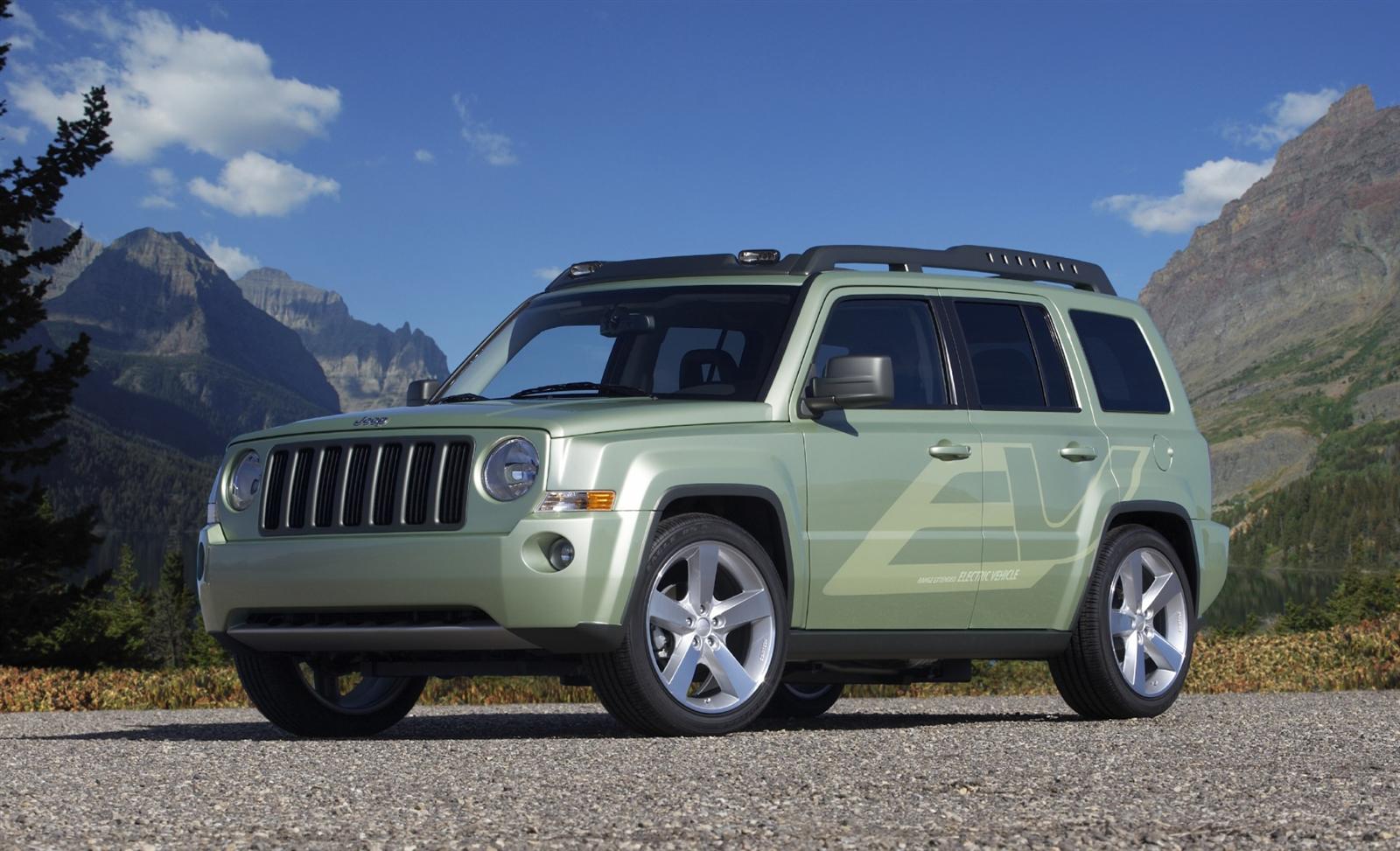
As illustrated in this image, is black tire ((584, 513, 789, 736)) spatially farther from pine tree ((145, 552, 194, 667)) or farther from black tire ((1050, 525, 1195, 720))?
pine tree ((145, 552, 194, 667))

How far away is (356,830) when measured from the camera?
424 cm

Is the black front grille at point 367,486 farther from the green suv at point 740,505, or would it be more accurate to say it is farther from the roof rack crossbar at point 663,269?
the roof rack crossbar at point 663,269

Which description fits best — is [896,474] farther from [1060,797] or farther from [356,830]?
[356,830]

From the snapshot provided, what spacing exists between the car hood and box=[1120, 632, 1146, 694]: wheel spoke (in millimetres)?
2679

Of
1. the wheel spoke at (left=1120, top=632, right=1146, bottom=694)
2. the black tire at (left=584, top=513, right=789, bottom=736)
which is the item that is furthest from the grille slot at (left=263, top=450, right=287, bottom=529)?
the wheel spoke at (left=1120, top=632, right=1146, bottom=694)

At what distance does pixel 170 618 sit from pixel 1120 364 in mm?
116504

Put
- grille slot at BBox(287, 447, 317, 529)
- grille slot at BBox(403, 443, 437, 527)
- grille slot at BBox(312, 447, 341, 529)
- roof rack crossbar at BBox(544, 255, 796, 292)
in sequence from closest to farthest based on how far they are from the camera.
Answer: grille slot at BBox(403, 443, 437, 527) < grille slot at BBox(312, 447, 341, 529) < grille slot at BBox(287, 447, 317, 529) < roof rack crossbar at BBox(544, 255, 796, 292)

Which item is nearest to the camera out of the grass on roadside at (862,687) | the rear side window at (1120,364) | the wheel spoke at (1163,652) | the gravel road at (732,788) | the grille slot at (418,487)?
the gravel road at (732,788)

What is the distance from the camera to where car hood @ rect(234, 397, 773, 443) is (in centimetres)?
675

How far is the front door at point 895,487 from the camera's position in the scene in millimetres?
7402

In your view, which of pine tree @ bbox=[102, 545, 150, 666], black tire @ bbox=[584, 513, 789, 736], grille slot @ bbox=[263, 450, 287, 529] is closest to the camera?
black tire @ bbox=[584, 513, 789, 736]

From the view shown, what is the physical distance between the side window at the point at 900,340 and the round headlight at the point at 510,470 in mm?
1776

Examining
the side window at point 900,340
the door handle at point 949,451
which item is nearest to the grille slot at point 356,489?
the side window at point 900,340

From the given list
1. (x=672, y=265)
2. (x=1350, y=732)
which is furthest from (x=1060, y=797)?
(x=672, y=265)
